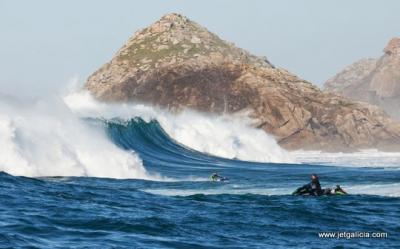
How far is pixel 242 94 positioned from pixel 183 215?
6210 cm

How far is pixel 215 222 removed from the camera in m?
21.3

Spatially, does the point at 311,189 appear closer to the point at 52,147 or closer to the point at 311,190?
the point at 311,190

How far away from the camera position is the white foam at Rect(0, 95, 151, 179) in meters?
35.3

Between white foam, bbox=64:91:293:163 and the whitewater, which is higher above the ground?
white foam, bbox=64:91:293:163

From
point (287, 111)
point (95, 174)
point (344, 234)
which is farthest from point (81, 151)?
point (287, 111)

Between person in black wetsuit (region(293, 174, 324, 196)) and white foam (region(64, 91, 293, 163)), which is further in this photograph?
white foam (region(64, 91, 293, 163))

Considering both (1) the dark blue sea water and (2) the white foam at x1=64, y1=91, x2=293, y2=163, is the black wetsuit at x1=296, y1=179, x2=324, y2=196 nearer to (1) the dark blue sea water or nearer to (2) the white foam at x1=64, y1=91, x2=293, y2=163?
(1) the dark blue sea water

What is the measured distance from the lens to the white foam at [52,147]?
35.3m

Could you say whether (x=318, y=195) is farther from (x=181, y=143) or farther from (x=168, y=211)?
(x=181, y=143)

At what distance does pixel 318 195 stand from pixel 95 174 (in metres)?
11.2

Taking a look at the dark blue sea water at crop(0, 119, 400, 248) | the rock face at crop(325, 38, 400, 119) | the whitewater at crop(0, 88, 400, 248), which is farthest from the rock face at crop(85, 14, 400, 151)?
the rock face at crop(325, 38, 400, 119)

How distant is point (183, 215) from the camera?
22.3 metres

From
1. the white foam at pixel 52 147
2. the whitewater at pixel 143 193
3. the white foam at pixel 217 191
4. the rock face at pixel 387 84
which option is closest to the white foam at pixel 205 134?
the whitewater at pixel 143 193

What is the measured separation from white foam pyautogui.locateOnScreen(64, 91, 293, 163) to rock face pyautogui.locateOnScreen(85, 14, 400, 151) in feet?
22.9
